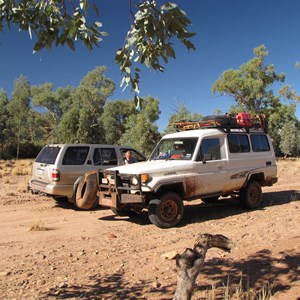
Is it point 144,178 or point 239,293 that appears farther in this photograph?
point 144,178

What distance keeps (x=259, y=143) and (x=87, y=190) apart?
5.18 meters

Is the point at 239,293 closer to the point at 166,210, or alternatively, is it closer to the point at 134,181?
the point at 166,210

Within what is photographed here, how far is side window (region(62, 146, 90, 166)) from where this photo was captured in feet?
35.5

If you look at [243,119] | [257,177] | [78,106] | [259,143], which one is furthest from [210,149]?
[78,106]

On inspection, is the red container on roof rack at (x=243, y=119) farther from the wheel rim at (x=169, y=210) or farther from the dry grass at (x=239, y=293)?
the dry grass at (x=239, y=293)

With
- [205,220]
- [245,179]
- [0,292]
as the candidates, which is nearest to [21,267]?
[0,292]

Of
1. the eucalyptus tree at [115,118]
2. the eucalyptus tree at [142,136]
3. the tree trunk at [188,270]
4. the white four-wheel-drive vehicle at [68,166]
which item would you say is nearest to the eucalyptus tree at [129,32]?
the tree trunk at [188,270]

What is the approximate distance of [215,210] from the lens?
1070 cm

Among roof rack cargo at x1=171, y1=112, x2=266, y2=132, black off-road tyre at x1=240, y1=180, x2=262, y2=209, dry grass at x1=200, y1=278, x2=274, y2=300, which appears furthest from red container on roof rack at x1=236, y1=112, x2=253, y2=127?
dry grass at x1=200, y1=278, x2=274, y2=300

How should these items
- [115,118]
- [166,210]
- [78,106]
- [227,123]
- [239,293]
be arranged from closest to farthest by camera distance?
[239,293] < [166,210] < [227,123] < [78,106] < [115,118]

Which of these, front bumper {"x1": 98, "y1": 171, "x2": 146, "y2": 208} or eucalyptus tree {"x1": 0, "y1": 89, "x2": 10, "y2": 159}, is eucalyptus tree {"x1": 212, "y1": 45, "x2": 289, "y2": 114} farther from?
front bumper {"x1": 98, "y1": 171, "x2": 146, "y2": 208}

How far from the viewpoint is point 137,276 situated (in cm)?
547

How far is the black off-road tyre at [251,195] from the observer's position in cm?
1062

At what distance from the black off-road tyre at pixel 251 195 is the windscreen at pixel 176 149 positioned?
7.48 ft
